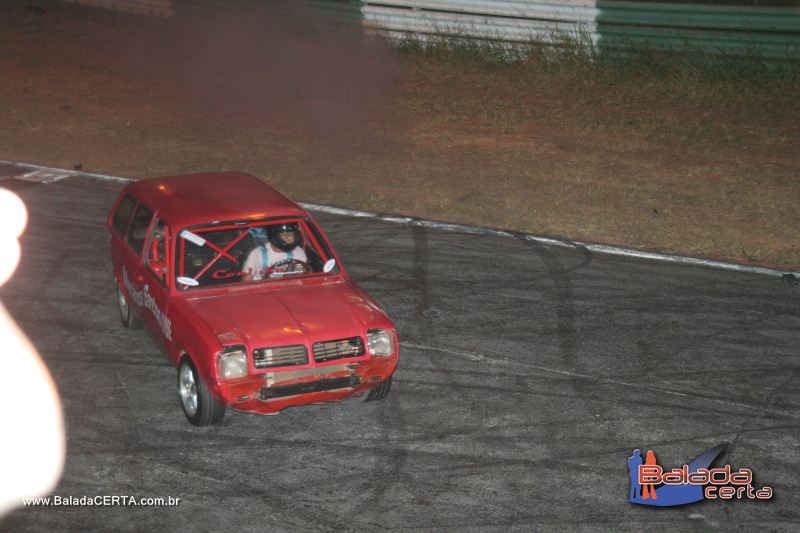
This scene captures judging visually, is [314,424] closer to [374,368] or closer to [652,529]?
[374,368]

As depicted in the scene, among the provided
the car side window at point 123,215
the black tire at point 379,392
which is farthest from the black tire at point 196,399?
the car side window at point 123,215

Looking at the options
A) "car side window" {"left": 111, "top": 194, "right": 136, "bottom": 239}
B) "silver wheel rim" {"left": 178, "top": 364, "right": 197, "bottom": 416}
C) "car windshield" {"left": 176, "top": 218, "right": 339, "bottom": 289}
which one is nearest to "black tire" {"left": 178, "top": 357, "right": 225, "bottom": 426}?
"silver wheel rim" {"left": 178, "top": 364, "right": 197, "bottom": 416}

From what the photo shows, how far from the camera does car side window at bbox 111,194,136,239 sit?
9547 millimetres

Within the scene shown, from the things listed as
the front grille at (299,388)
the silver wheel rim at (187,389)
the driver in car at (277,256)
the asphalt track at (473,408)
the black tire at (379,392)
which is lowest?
the asphalt track at (473,408)

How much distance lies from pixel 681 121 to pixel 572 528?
12.8m

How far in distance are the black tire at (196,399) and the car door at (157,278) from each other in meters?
0.44

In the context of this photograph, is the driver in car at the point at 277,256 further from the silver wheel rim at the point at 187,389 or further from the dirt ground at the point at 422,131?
the dirt ground at the point at 422,131

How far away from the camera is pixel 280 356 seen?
757 cm

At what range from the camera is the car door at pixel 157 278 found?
8.38 metres

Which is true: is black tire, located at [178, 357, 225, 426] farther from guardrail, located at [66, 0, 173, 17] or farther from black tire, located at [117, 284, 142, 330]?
guardrail, located at [66, 0, 173, 17]

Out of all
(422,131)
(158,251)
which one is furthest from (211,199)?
(422,131)

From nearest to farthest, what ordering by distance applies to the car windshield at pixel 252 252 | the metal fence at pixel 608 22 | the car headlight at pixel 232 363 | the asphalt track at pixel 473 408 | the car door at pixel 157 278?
1. the asphalt track at pixel 473 408
2. the car headlight at pixel 232 363
3. the car door at pixel 157 278
4. the car windshield at pixel 252 252
5. the metal fence at pixel 608 22

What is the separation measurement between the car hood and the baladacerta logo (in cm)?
222

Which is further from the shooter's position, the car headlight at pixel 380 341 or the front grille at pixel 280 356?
the car headlight at pixel 380 341
